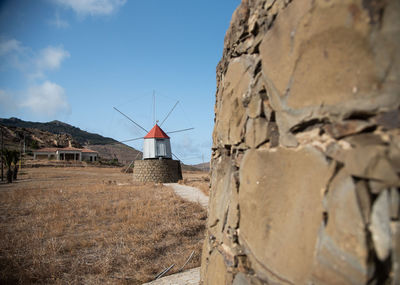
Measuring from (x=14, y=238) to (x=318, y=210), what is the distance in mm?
7112

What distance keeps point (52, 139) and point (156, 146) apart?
56558 mm

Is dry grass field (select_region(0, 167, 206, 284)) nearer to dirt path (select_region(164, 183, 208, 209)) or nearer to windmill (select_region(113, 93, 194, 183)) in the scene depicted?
dirt path (select_region(164, 183, 208, 209))

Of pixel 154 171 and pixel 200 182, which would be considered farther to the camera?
pixel 154 171

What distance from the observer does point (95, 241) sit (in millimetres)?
6078

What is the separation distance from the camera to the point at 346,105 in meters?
1.10

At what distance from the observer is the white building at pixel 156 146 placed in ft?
76.2

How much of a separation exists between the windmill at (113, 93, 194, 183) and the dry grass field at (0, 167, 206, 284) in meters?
12.2

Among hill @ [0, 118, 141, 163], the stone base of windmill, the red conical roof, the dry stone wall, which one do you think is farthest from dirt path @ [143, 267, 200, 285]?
hill @ [0, 118, 141, 163]

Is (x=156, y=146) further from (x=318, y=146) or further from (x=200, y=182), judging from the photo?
(x=318, y=146)

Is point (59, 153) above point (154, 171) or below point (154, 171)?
above

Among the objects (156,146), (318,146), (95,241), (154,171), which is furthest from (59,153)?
(318,146)

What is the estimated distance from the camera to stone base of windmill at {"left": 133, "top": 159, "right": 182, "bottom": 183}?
22031 mm

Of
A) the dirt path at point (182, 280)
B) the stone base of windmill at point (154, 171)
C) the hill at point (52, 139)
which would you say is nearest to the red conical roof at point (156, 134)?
the stone base of windmill at point (154, 171)

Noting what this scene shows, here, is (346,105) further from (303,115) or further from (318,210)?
(318,210)
